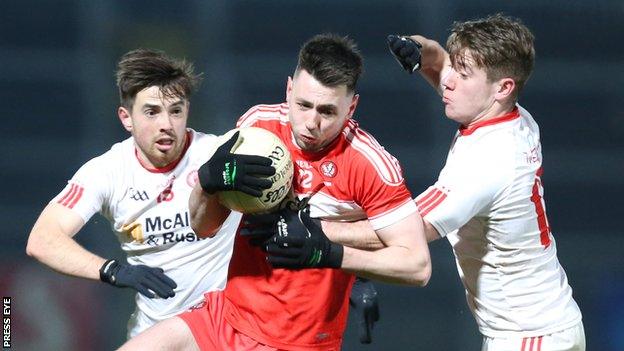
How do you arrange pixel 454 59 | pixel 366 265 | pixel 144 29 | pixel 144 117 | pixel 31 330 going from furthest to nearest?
pixel 144 29, pixel 31 330, pixel 144 117, pixel 454 59, pixel 366 265

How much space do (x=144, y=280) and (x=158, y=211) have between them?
20.5 inches

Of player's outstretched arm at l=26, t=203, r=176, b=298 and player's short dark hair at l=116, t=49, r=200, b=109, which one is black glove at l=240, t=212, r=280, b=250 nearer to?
player's outstretched arm at l=26, t=203, r=176, b=298

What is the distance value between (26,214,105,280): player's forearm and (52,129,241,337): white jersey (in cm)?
13

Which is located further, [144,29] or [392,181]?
[144,29]

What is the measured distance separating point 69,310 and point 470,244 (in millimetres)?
3088

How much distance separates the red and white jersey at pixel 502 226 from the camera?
402 cm

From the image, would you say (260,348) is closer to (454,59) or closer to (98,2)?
(454,59)

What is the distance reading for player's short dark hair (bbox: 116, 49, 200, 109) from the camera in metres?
4.80

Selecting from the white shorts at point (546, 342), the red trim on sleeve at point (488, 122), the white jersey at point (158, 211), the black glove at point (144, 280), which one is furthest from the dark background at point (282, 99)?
the red trim on sleeve at point (488, 122)

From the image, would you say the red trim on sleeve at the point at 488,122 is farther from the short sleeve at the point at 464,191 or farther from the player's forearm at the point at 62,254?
the player's forearm at the point at 62,254

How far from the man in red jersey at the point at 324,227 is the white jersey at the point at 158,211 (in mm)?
794

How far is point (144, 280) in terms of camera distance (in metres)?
4.35

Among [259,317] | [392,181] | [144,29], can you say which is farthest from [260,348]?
[144,29]

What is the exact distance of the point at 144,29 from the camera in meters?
6.92
